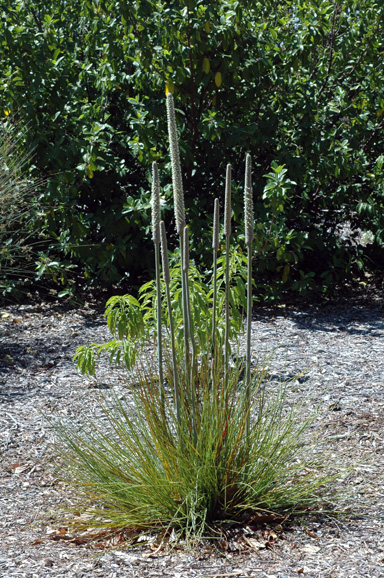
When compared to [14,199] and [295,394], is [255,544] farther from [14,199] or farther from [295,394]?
[14,199]

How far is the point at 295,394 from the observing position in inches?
164

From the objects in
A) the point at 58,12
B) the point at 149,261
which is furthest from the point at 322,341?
the point at 58,12

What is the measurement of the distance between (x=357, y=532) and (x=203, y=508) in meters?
0.58

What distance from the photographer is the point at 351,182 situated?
6.79 meters

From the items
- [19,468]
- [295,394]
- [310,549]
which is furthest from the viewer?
[295,394]

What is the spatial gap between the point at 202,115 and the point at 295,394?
3215mm

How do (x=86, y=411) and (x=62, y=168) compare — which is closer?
(x=86, y=411)

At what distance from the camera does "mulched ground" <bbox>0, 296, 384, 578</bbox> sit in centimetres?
240

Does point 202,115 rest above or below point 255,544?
above

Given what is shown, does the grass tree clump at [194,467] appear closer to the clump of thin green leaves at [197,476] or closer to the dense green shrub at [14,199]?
the clump of thin green leaves at [197,476]

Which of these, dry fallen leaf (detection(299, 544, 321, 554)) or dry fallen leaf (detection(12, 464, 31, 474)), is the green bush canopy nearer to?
dry fallen leaf (detection(12, 464, 31, 474))

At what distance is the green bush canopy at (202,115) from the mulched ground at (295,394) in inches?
27.4

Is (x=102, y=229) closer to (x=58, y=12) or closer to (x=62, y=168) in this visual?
(x=62, y=168)

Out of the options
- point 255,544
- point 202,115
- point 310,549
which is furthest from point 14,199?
point 310,549
